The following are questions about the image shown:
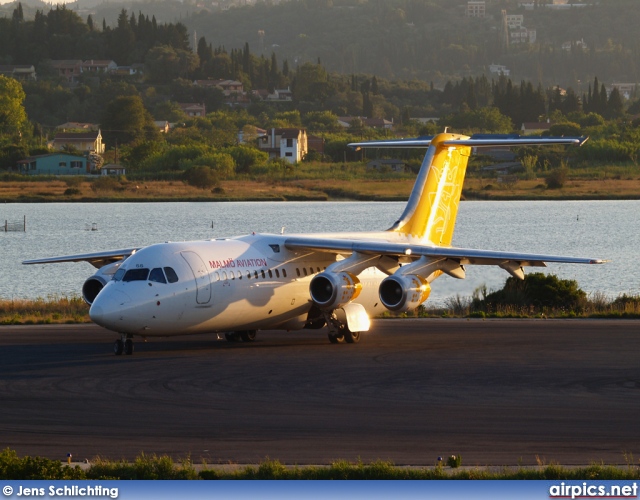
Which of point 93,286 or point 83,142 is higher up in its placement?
point 93,286

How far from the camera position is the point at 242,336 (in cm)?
3100

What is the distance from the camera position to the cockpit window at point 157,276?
2719 cm

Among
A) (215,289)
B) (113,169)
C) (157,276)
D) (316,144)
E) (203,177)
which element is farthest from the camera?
(316,144)

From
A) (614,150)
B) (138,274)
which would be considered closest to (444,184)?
(138,274)

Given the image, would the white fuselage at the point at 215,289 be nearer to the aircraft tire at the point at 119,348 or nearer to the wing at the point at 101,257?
the aircraft tire at the point at 119,348

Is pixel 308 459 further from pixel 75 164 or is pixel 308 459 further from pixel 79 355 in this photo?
pixel 75 164

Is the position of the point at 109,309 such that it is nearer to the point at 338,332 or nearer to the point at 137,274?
the point at 137,274

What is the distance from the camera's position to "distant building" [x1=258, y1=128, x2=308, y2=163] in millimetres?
173750

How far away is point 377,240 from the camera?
1243 inches

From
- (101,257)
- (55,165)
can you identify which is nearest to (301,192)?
(55,165)

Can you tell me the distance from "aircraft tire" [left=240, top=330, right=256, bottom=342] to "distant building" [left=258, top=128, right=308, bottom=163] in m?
135

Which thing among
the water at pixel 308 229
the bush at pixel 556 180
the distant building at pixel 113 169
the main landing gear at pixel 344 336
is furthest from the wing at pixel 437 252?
the distant building at pixel 113 169

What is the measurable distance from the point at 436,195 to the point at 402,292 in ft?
20.8

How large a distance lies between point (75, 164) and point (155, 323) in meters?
143
